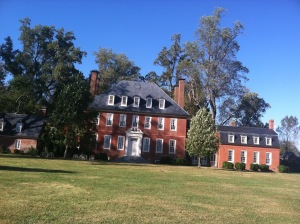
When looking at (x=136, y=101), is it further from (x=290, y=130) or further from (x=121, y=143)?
(x=290, y=130)

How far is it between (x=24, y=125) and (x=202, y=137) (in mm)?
22718

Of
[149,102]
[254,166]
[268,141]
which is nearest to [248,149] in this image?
[268,141]

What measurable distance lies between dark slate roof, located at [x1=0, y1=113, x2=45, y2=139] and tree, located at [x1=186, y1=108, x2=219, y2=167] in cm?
1928

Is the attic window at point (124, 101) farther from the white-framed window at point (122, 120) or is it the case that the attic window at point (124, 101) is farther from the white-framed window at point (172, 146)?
the white-framed window at point (172, 146)

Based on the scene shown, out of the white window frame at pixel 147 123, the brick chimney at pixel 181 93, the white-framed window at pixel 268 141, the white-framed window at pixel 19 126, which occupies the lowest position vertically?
the white-framed window at pixel 19 126

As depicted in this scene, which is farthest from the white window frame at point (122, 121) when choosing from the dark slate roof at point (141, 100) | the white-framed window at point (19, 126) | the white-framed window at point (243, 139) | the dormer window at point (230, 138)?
the white-framed window at point (243, 139)

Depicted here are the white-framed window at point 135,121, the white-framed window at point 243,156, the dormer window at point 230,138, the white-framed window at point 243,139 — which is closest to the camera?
the white-framed window at point 135,121

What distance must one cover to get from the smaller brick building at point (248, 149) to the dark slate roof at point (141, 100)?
28.3ft

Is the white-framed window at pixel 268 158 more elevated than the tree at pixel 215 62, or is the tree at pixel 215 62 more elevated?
the tree at pixel 215 62

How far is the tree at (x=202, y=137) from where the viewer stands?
34312 mm

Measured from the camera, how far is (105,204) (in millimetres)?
8672

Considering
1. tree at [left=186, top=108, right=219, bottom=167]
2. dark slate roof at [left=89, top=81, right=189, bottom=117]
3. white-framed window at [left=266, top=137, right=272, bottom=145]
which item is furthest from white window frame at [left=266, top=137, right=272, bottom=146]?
tree at [left=186, top=108, right=219, bottom=167]

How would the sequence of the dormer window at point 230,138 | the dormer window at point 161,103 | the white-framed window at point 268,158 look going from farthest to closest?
the dormer window at point 230,138 → the white-framed window at point 268,158 → the dormer window at point 161,103

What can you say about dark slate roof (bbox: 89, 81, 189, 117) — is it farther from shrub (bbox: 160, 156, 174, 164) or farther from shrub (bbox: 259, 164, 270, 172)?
shrub (bbox: 259, 164, 270, 172)
